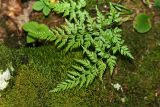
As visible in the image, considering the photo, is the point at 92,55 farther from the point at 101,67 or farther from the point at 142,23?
the point at 142,23

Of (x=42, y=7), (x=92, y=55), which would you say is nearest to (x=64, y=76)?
(x=92, y=55)

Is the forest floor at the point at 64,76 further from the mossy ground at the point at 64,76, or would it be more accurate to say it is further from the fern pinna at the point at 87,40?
the fern pinna at the point at 87,40

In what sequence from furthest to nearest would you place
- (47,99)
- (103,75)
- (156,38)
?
1. (156,38)
2. (103,75)
3. (47,99)

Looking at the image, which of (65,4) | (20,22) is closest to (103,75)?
(65,4)

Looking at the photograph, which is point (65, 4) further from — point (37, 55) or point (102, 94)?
point (102, 94)

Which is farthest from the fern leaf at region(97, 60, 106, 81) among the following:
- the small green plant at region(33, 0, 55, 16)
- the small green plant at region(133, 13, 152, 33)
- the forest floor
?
the small green plant at region(33, 0, 55, 16)
